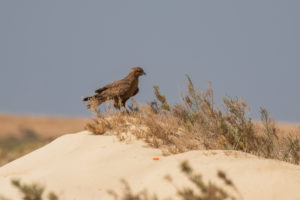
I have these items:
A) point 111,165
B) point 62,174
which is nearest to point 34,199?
point 62,174

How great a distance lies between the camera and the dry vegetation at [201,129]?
898 centimetres

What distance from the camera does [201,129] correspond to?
30.1ft

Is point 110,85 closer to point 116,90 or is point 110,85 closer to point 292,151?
point 116,90

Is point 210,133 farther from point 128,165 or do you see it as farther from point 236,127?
point 128,165

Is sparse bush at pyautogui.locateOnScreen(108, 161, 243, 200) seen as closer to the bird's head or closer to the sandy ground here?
the bird's head

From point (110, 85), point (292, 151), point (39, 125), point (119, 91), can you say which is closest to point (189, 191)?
point (292, 151)

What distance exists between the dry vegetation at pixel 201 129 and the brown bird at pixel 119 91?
475 mm

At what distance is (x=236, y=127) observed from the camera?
948cm

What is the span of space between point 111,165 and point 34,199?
1464 mm

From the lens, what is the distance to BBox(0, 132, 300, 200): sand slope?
6918 millimetres

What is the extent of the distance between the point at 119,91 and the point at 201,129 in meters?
2.10

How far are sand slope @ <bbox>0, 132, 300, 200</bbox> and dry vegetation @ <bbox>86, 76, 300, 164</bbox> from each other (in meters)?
0.41

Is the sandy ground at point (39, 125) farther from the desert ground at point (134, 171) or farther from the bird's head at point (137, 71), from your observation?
the desert ground at point (134, 171)

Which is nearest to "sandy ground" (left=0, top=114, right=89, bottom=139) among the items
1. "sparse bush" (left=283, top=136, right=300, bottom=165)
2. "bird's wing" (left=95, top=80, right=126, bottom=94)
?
"bird's wing" (left=95, top=80, right=126, bottom=94)
